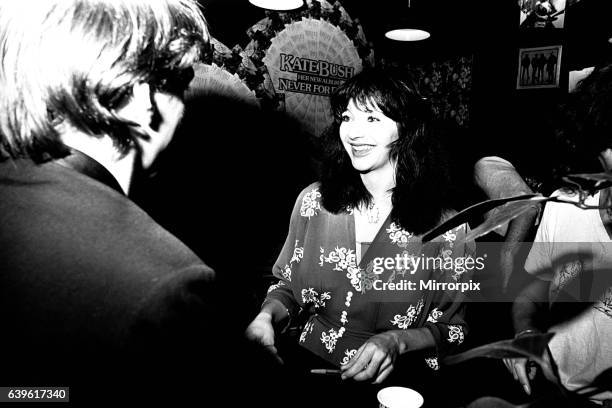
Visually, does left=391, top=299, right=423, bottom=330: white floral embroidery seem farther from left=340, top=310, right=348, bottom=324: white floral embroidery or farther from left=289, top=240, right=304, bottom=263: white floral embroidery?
left=289, top=240, right=304, bottom=263: white floral embroidery

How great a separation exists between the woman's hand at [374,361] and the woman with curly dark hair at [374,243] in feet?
0.35

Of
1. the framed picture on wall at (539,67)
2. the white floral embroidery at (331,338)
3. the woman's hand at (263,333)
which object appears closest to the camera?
the woman's hand at (263,333)

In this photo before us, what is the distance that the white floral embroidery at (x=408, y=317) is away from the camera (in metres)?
1.71

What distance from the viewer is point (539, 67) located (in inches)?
142

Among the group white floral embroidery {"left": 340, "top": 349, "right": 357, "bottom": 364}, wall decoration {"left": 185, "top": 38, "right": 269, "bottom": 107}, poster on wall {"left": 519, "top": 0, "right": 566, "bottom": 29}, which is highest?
poster on wall {"left": 519, "top": 0, "right": 566, "bottom": 29}

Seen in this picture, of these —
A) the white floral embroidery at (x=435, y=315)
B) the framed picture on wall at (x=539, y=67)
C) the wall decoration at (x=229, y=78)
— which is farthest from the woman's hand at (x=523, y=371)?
the framed picture on wall at (x=539, y=67)

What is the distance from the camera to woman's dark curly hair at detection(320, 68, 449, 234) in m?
1.83

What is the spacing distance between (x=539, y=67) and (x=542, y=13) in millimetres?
439

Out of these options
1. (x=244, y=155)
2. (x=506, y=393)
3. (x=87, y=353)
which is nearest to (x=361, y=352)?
(x=506, y=393)

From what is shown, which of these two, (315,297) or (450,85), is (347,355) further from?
(450,85)

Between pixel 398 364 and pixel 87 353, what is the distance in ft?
4.11

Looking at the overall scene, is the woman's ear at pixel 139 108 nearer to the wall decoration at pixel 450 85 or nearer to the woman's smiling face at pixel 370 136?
the woman's smiling face at pixel 370 136

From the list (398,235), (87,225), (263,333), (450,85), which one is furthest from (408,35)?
(87,225)

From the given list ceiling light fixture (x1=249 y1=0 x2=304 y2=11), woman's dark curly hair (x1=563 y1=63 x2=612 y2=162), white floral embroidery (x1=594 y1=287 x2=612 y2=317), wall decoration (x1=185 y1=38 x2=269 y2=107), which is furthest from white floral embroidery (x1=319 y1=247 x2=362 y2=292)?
ceiling light fixture (x1=249 y1=0 x2=304 y2=11)
